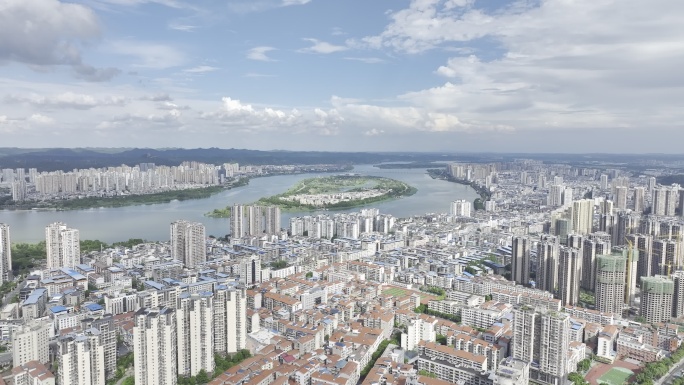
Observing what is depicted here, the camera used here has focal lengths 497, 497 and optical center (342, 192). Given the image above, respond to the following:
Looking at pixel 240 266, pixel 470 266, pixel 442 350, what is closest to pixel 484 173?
pixel 470 266

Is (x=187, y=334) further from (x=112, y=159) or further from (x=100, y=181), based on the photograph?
(x=112, y=159)

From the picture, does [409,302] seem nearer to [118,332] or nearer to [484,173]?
[118,332]

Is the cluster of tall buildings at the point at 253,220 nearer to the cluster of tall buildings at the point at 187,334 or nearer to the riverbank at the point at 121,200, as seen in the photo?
the cluster of tall buildings at the point at 187,334

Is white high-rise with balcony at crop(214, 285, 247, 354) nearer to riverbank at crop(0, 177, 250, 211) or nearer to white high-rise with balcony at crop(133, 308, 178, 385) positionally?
white high-rise with balcony at crop(133, 308, 178, 385)

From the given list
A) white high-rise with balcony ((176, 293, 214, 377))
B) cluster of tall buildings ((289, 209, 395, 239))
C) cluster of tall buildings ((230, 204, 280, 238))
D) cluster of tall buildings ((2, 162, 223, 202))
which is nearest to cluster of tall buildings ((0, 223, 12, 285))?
cluster of tall buildings ((230, 204, 280, 238))

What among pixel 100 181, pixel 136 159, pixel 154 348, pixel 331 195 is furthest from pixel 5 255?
pixel 136 159

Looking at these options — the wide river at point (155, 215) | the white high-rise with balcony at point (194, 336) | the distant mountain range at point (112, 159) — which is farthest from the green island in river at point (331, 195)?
the distant mountain range at point (112, 159)
